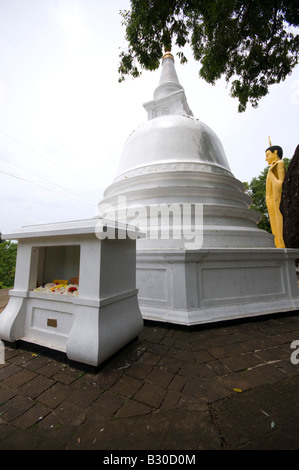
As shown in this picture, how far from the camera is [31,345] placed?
258cm

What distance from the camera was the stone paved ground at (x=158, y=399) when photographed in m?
1.32

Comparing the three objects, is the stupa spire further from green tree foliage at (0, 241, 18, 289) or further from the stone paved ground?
green tree foliage at (0, 241, 18, 289)

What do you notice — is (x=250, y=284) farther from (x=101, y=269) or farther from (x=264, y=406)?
(x=101, y=269)

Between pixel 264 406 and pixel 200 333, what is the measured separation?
1559mm

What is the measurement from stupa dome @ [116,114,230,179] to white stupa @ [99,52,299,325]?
0.03 m

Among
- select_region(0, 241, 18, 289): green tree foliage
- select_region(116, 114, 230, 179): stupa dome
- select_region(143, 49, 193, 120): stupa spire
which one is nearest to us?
select_region(116, 114, 230, 179): stupa dome

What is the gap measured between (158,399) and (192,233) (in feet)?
9.61

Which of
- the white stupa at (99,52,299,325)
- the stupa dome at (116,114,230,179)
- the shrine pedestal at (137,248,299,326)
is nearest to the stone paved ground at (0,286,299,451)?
the shrine pedestal at (137,248,299,326)

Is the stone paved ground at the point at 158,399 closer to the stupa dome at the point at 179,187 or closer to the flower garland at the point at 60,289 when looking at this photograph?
the flower garland at the point at 60,289

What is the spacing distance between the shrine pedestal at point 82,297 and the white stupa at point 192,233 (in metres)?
0.83

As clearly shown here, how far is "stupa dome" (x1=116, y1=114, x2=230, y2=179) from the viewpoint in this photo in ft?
18.9

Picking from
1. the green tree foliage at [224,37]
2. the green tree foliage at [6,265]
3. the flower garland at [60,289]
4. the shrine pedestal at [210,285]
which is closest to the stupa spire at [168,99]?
the green tree foliage at [224,37]

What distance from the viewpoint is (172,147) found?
233 inches

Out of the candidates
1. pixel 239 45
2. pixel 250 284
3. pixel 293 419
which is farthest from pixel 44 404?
pixel 239 45
